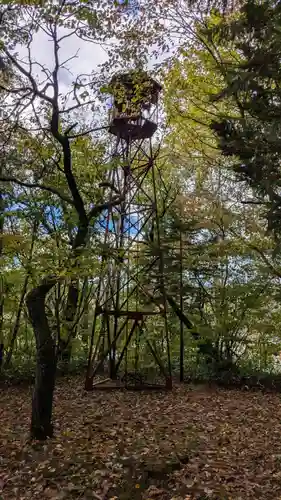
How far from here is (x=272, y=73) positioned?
149 inches

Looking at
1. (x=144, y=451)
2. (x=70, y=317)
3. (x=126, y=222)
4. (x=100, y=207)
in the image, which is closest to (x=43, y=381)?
(x=144, y=451)

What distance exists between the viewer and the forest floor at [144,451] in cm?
307

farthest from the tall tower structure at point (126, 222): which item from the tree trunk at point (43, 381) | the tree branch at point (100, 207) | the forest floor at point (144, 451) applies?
the tree trunk at point (43, 381)

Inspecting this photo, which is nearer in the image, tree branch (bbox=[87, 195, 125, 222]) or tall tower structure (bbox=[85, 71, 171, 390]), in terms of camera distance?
tree branch (bbox=[87, 195, 125, 222])

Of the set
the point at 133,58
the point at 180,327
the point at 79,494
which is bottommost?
the point at 79,494

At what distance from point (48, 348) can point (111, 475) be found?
133 cm

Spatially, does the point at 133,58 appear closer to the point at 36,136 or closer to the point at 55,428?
the point at 36,136

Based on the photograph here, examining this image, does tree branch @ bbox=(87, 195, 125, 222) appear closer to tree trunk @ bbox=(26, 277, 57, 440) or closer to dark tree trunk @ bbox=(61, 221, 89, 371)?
dark tree trunk @ bbox=(61, 221, 89, 371)

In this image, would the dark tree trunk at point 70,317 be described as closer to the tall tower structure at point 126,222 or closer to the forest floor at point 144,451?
the tall tower structure at point 126,222

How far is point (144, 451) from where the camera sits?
3707 mm

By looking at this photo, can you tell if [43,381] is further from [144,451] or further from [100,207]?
[100,207]

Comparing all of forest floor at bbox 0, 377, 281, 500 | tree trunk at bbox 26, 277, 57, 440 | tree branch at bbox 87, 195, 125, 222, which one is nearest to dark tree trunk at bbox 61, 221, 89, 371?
forest floor at bbox 0, 377, 281, 500

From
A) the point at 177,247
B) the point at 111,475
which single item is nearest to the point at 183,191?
the point at 177,247

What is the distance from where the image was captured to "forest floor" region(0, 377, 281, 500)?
10.1ft
